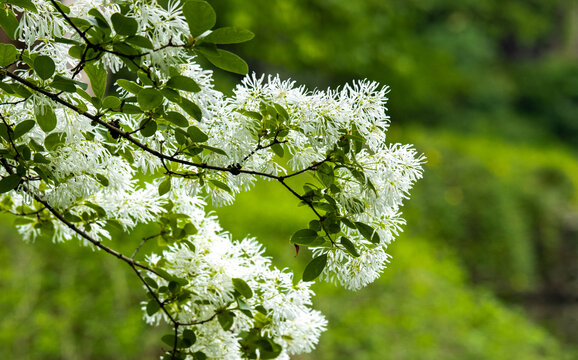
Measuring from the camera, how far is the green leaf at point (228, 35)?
2.18 ft

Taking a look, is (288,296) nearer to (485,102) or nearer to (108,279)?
(108,279)

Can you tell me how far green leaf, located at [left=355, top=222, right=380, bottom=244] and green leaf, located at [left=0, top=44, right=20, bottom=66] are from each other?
0.50 metres

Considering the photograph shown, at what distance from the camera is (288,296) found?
0.96 meters

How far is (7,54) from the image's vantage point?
76 cm

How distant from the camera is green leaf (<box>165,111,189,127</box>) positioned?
76 centimetres

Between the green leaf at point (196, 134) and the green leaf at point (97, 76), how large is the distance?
12 cm

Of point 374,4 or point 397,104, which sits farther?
point 397,104

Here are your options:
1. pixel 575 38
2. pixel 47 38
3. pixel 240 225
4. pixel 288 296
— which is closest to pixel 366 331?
pixel 240 225

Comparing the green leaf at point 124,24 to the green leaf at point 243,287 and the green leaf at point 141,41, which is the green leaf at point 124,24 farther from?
the green leaf at point 243,287

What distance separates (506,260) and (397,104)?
391 cm

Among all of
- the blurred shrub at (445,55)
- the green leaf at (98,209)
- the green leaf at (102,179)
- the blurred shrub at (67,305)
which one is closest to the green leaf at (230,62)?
the green leaf at (102,179)

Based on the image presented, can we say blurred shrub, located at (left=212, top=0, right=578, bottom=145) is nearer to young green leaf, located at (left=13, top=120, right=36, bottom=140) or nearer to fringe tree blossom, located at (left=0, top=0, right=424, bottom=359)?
fringe tree blossom, located at (left=0, top=0, right=424, bottom=359)

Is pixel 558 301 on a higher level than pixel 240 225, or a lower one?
higher

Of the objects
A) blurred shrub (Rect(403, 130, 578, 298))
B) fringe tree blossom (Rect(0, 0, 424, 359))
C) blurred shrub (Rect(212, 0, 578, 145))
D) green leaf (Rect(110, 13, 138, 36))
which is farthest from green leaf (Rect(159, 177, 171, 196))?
blurred shrub (Rect(403, 130, 578, 298))
